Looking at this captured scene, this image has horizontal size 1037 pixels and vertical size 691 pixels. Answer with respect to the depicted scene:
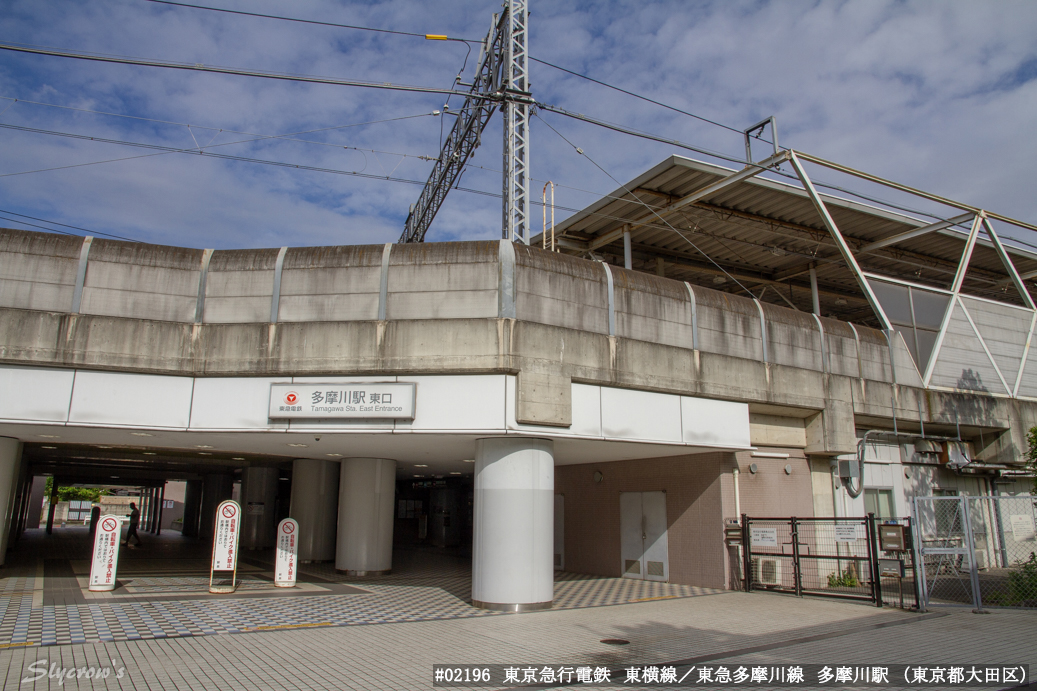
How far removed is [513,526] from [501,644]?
3007 millimetres

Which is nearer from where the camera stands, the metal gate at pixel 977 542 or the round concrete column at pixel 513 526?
the round concrete column at pixel 513 526

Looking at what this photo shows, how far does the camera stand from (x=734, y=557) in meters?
15.1

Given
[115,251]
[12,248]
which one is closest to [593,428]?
[115,251]

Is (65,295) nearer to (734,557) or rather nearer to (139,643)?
(139,643)

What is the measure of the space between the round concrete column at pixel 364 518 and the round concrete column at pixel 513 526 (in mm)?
5283

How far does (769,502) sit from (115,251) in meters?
15.6

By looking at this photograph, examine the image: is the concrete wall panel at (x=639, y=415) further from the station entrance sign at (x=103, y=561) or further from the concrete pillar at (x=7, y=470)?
the concrete pillar at (x=7, y=470)

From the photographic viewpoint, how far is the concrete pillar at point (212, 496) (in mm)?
30344

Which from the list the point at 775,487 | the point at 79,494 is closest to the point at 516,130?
the point at 775,487

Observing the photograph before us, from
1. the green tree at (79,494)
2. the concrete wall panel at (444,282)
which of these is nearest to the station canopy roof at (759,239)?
Result: the concrete wall panel at (444,282)

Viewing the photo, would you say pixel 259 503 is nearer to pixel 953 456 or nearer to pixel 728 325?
pixel 728 325

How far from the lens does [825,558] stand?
13500 mm
